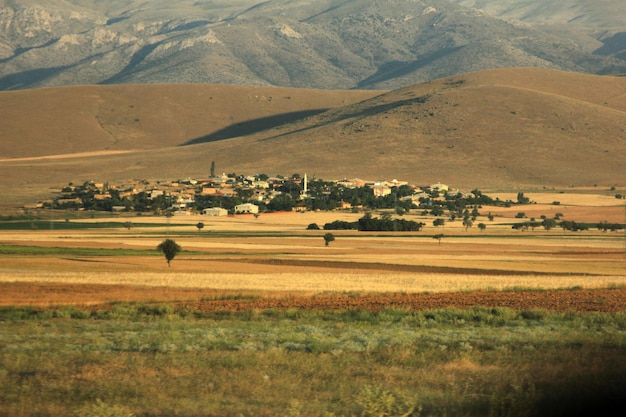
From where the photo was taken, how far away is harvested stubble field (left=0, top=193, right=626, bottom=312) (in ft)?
123

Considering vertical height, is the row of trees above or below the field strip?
above

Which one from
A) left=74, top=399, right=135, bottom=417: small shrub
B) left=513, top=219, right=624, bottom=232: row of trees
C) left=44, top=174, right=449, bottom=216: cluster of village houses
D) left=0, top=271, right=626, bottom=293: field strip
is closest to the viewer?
left=74, top=399, right=135, bottom=417: small shrub

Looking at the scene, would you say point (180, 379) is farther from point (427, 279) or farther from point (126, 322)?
point (427, 279)

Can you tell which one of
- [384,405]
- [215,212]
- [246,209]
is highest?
[246,209]

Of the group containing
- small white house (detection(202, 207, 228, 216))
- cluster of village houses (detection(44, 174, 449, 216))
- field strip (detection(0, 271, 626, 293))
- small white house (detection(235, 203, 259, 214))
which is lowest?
field strip (detection(0, 271, 626, 293))

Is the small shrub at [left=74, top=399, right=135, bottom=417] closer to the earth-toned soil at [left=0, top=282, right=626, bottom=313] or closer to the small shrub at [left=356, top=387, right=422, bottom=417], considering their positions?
the small shrub at [left=356, top=387, right=422, bottom=417]

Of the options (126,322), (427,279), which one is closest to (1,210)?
(427,279)

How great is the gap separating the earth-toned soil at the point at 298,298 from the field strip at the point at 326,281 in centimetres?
198

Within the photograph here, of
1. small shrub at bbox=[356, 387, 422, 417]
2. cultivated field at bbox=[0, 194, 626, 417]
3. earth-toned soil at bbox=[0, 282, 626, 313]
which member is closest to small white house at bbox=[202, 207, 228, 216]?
cultivated field at bbox=[0, 194, 626, 417]

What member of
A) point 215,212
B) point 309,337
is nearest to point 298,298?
point 309,337

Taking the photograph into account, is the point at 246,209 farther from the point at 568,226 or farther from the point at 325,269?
the point at 325,269

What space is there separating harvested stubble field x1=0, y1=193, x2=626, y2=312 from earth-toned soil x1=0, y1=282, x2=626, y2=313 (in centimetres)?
5

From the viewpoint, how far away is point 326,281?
4638cm

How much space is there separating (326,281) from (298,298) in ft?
29.5
